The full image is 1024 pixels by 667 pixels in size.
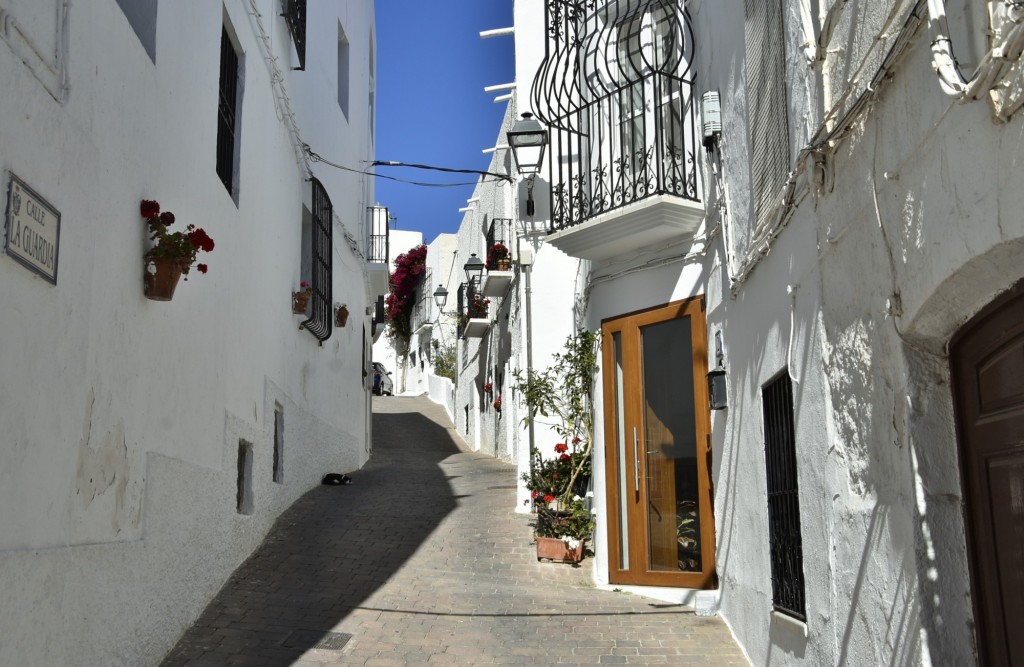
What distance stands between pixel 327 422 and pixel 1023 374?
36.9 ft

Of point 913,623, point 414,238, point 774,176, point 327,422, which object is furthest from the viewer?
point 414,238

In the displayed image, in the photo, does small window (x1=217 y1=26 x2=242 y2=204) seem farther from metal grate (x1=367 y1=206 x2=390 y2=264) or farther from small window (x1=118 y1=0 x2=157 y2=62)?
metal grate (x1=367 y1=206 x2=390 y2=264)

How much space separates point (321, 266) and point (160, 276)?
6.89 m

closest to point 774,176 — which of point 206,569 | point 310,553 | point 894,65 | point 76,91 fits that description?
point 894,65

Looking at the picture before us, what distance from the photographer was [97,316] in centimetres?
497

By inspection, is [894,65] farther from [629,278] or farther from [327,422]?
[327,422]

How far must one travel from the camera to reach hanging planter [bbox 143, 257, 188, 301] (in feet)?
18.7

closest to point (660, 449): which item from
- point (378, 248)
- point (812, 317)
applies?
point (812, 317)

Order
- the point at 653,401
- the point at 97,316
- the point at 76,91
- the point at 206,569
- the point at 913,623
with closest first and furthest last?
1. the point at 913,623
2. the point at 76,91
3. the point at 97,316
4. the point at 206,569
5. the point at 653,401

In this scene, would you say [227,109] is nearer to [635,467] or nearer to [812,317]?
[635,467]

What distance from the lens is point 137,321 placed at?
5609 millimetres

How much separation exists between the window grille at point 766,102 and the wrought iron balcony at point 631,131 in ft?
5.31

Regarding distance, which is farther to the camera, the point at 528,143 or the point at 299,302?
the point at 299,302

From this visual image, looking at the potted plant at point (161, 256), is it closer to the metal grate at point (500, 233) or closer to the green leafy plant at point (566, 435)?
the green leafy plant at point (566, 435)
